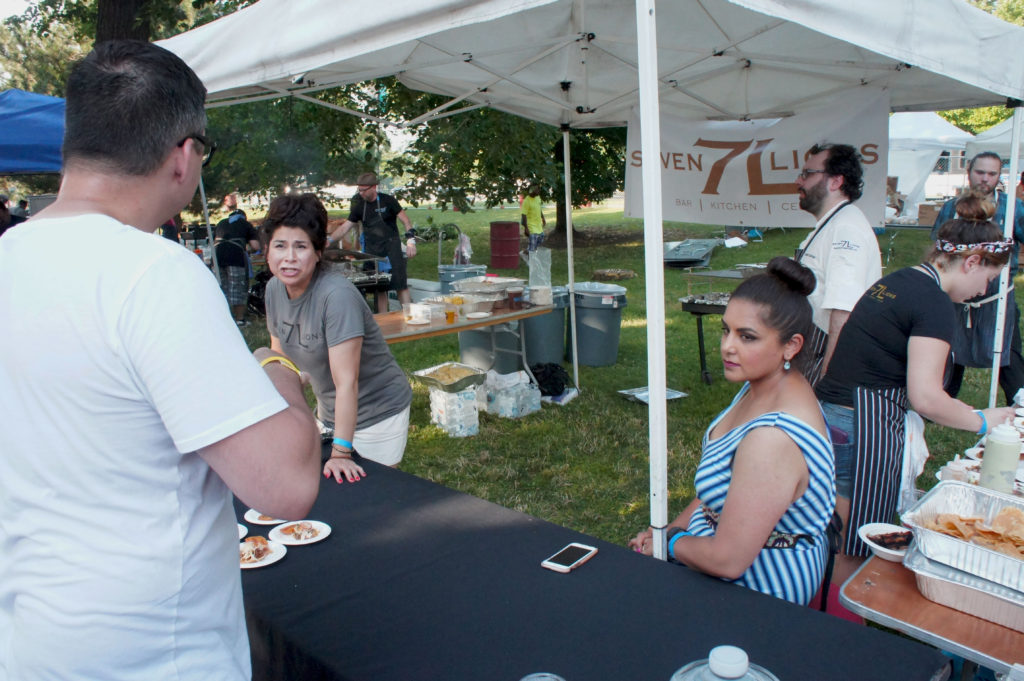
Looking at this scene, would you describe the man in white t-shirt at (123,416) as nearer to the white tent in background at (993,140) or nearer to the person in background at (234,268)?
the person in background at (234,268)

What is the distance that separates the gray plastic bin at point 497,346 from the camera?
6344 millimetres

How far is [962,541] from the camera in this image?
162cm

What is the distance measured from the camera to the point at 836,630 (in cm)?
141

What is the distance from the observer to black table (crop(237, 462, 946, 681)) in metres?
1.33

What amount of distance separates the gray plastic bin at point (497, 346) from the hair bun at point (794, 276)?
4318 millimetres

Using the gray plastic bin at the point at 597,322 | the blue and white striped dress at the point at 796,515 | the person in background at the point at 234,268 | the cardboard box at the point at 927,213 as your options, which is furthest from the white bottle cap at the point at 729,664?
the cardboard box at the point at 927,213

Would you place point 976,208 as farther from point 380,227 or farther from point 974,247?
point 380,227

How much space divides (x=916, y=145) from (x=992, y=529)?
1791cm

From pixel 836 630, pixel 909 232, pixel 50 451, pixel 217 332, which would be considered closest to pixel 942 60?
pixel 836 630

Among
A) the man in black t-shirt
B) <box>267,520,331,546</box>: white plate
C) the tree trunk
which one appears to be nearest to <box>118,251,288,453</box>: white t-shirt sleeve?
<box>267,520,331,546</box>: white plate

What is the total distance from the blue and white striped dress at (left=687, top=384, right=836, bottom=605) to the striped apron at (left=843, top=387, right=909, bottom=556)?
0.84 metres

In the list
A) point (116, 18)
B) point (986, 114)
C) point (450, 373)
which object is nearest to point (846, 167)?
point (450, 373)

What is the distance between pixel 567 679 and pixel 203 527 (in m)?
0.70

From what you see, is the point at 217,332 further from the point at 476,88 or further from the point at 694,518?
the point at 476,88
